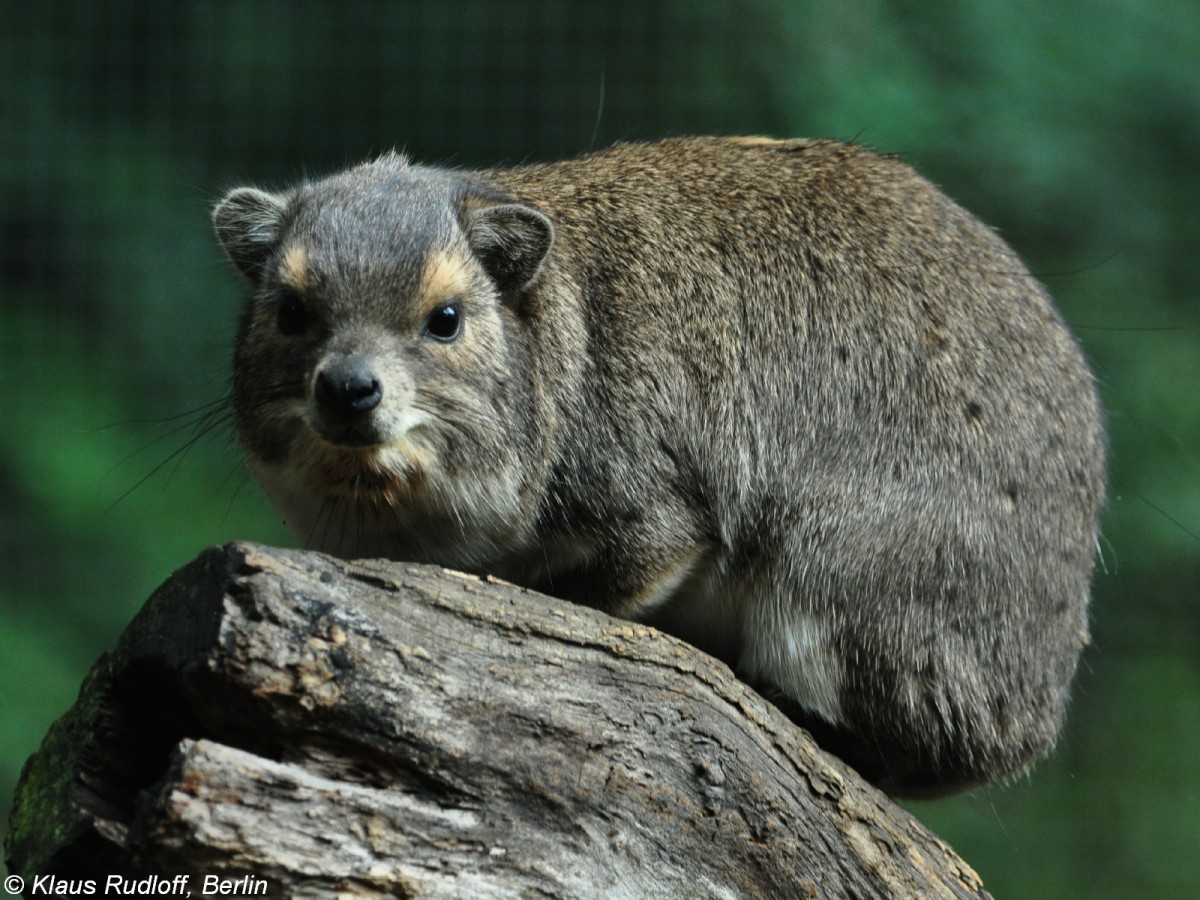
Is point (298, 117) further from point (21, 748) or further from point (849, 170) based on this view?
point (849, 170)

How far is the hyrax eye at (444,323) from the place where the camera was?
16.0 ft

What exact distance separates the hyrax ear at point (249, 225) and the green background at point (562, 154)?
14.2 ft

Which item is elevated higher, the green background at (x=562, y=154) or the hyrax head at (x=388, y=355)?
the hyrax head at (x=388, y=355)

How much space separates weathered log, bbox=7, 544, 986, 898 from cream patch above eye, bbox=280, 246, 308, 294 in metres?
1.32

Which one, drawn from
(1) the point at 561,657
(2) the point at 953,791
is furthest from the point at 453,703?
(2) the point at 953,791

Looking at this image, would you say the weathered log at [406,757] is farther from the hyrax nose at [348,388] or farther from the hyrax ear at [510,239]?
the hyrax ear at [510,239]

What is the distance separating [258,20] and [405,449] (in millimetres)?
7567

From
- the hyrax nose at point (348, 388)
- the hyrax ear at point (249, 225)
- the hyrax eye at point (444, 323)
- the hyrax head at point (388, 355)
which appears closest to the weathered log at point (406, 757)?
the hyrax nose at point (348, 388)

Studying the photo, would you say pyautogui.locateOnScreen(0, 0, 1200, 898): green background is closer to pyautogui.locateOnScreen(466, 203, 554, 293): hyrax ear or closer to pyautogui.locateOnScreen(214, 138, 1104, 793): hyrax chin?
pyautogui.locateOnScreen(214, 138, 1104, 793): hyrax chin

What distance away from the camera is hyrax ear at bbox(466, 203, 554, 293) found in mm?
5168

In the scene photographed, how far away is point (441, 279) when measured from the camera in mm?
4895
